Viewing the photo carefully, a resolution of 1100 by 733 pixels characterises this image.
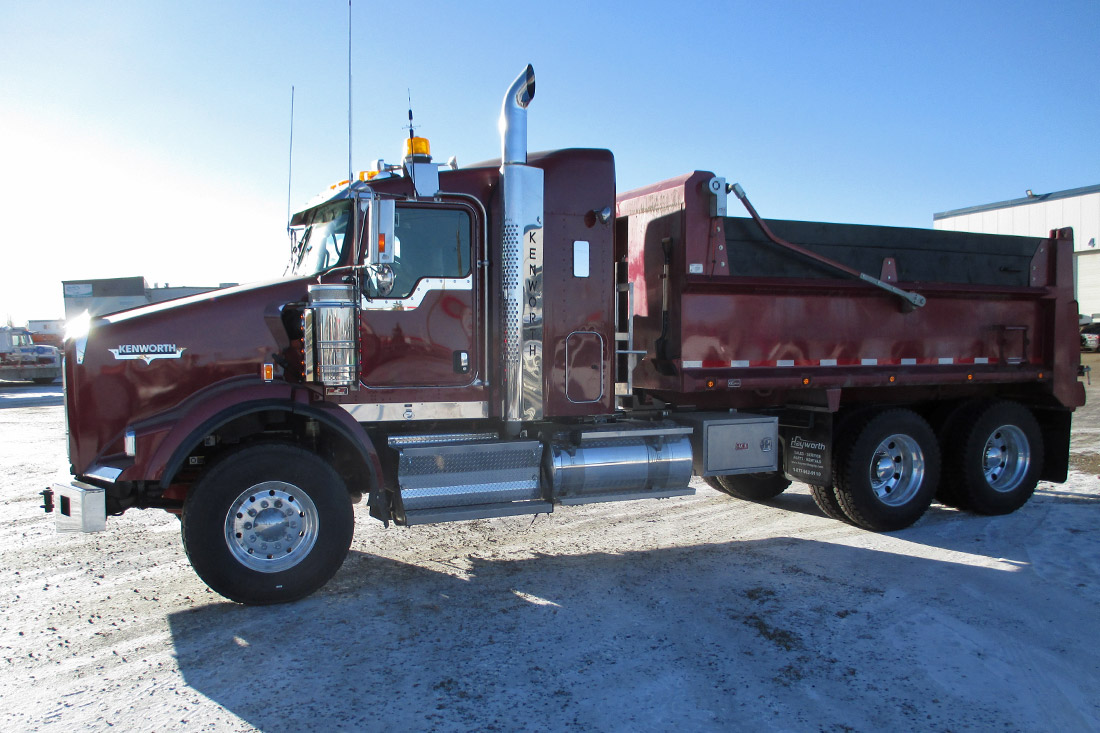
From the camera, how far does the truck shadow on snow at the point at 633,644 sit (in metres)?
3.58

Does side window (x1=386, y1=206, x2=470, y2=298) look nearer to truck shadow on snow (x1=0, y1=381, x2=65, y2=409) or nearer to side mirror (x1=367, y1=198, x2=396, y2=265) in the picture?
side mirror (x1=367, y1=198, x2=396, y2=265)

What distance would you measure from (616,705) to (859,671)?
1.33 meters

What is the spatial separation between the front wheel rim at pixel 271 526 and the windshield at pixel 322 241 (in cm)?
158

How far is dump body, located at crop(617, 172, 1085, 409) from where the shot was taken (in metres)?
6.18

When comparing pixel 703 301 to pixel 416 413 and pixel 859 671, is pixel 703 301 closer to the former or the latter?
pixel 416 413

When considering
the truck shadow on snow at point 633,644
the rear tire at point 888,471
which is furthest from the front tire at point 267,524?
the rear tire at point 888,471

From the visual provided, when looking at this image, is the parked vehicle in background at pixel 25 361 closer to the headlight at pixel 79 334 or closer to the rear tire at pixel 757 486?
the headlight at pixel 79 334

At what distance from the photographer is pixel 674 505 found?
8055 mm

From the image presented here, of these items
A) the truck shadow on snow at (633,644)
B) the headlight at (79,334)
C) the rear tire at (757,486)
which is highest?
the headlight at (79,334)

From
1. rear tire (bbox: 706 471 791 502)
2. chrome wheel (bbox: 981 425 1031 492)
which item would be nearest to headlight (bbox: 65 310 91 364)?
rear tire (bbox: 706 471 791 502)

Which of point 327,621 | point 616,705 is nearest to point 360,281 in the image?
point 327,621

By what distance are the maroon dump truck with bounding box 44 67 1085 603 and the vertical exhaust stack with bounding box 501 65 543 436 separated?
17 mm

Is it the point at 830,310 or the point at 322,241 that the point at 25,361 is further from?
the point at 830,310

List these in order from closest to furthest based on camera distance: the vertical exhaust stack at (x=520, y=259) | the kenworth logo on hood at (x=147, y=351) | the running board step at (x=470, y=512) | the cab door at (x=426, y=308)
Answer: the kenworth logo on hood at (x=147, y=351), the running board step at (x=470, y=512), the cab door at (x=426, y=308), the vertical exhaust stack at (x=520, y=259)
